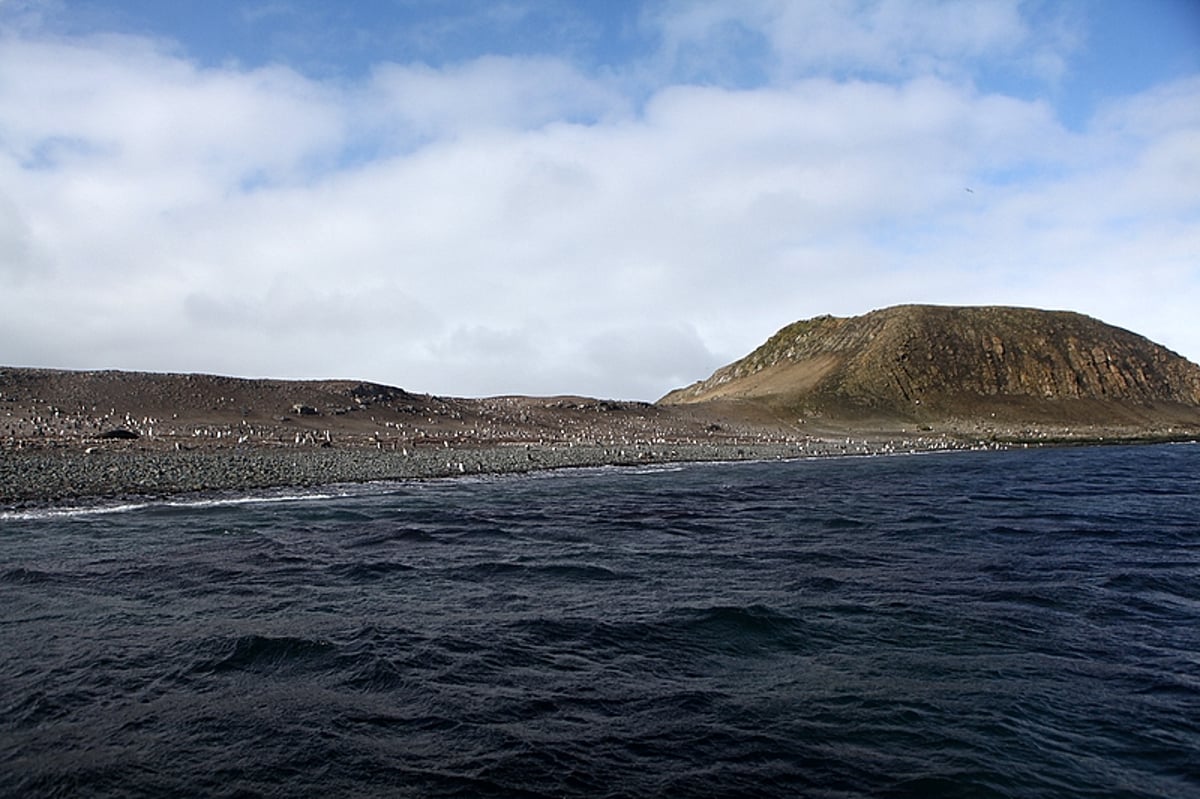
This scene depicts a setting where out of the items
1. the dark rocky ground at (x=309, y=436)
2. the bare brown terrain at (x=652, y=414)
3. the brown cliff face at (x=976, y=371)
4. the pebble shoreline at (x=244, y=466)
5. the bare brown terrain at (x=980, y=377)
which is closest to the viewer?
the pebble shoreline at (x=244, y=466)

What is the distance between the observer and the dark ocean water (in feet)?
19.5

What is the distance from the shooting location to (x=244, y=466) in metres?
27.3

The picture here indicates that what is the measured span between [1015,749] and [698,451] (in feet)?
127

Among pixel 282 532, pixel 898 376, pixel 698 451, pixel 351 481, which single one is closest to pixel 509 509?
pixel 282 532

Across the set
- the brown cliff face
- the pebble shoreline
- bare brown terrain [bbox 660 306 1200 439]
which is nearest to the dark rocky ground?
the pebble shoreline

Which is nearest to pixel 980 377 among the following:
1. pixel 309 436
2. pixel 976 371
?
pixel 976 371

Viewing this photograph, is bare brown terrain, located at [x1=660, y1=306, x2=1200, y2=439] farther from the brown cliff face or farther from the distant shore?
the distant shore

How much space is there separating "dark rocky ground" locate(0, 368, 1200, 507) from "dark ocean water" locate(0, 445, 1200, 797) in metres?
8.03

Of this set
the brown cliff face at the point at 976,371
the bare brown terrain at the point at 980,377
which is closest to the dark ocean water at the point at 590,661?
the bare brown terrain at the point at 980,377

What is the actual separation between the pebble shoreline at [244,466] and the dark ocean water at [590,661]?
446cm

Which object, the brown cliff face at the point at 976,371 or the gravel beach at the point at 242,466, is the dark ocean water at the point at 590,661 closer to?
the gravel beach at the point at 242,466

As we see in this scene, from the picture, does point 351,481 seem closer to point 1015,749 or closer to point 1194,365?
point 1015,749

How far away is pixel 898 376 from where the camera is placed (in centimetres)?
8888

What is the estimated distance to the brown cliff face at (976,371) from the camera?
8525 centimetres
